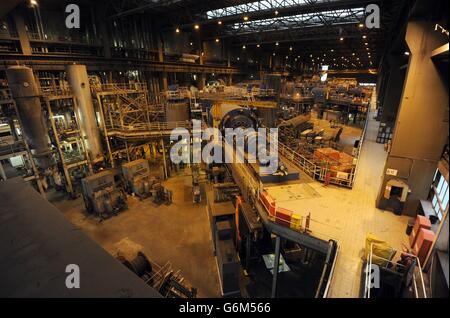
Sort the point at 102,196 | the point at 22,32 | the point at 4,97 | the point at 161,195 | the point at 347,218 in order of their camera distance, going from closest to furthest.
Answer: the point at 347,218
the point at 102,196
the point at 4,97
the point at 161,195
the point at 22,32

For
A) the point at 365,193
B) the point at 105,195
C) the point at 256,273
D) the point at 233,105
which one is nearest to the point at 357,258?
the point at 365,193

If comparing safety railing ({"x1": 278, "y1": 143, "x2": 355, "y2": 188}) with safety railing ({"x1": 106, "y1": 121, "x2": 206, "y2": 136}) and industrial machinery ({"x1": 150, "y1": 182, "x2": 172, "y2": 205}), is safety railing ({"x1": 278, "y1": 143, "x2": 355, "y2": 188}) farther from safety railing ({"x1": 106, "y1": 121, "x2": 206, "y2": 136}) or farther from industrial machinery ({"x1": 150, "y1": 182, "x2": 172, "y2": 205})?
safety railing ({"x1": 106, "y1": 121, "x2": 206, "y2": 136})

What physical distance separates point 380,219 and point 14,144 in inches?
1110

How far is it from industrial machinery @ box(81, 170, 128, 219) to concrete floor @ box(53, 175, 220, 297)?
2.22 ft

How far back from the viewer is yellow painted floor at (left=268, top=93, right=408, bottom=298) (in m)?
8.35

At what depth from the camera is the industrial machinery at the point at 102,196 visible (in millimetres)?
18562

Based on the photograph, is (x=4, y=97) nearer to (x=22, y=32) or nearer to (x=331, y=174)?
(x=22, y=32)

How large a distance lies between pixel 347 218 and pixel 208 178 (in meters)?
14.0

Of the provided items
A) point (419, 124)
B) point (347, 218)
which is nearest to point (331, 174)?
point (347, 218)

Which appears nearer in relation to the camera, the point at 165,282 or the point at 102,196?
the point at 165,282

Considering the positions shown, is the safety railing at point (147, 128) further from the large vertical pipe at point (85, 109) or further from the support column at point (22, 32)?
the support column at point (22, 32)

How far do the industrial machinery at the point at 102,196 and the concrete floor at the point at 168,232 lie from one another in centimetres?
68

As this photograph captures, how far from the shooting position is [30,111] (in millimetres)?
18500

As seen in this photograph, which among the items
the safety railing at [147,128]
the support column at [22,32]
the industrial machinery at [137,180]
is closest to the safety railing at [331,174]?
the industrial machinery at [137,180]
